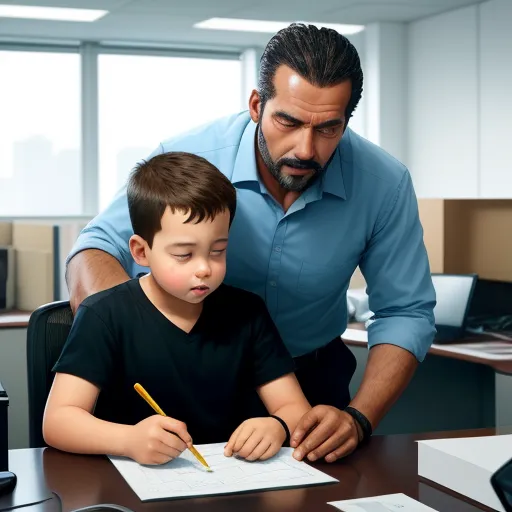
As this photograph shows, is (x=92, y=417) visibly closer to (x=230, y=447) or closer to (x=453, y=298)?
(x=230, y=447)

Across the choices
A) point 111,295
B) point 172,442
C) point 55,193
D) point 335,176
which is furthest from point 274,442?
point 55,193

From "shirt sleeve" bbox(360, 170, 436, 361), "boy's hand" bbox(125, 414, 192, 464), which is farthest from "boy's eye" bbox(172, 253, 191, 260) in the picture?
"shirt sleeve" bbox(360, 170, 436, 361)

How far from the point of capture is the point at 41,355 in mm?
1766

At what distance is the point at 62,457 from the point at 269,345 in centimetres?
40

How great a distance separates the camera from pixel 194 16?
5594 mm

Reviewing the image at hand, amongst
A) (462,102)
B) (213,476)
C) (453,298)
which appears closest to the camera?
(213,476)

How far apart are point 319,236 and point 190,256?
1.58ft

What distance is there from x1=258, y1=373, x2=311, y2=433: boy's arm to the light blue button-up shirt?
1.04ft

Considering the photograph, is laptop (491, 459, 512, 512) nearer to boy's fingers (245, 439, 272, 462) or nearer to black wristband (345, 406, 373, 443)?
boy's fingers (245, 439, 272, 462)

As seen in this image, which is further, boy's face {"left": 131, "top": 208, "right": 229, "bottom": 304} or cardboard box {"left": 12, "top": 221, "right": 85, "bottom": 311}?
cardboard box {"left": 12, "top": 221, "right": 85, "bottom": 311}

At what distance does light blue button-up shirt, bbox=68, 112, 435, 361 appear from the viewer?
6.13 ft

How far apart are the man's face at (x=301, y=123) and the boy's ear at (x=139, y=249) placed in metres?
0.30

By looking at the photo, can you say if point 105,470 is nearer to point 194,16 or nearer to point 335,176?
point 335,176

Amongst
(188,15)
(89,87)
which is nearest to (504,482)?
(188,15)
